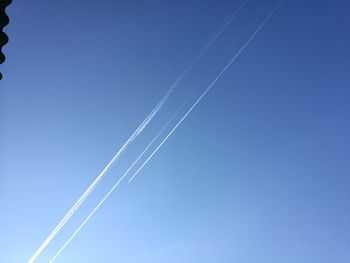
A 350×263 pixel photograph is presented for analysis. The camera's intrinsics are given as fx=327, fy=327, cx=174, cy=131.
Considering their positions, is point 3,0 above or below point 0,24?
above

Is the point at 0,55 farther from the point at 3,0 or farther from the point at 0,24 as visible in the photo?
the point at 3,0

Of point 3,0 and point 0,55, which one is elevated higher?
point 3,0

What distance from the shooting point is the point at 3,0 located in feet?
18.7

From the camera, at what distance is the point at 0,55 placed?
568 centimetres

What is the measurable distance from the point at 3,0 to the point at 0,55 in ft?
3.15

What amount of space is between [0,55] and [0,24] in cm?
52

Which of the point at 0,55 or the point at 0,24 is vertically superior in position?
the point at 0,24

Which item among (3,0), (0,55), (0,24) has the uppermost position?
(3,0)

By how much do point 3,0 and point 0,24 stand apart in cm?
45

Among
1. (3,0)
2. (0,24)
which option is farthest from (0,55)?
(3,0)

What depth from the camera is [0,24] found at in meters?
5.60
